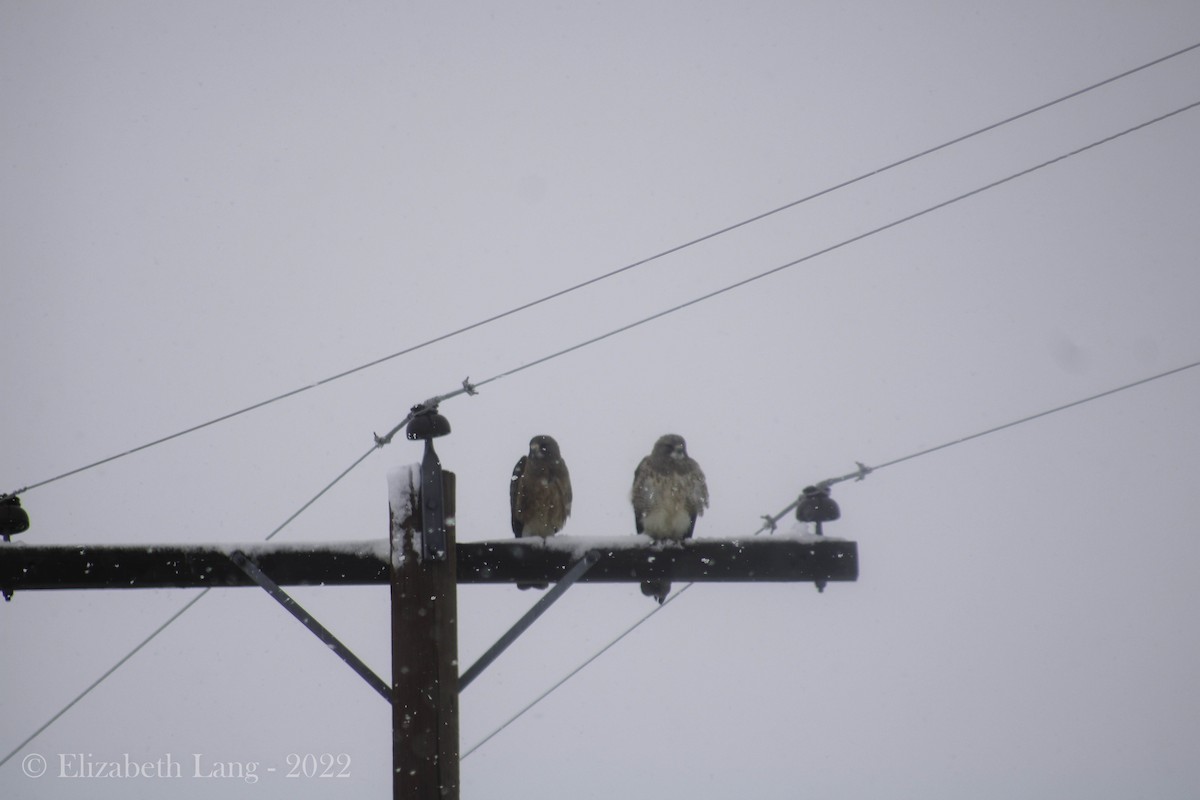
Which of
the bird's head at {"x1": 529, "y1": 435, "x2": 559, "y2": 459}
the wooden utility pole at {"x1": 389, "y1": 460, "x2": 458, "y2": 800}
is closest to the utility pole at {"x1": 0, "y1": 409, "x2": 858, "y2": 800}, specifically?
the wooden utility pole at {"x1": 389, "y1": 460, "x2": 458, "y2": 800}

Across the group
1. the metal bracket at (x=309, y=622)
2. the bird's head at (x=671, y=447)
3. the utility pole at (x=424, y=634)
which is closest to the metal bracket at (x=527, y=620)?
the utility pole at (x=424, y=634)

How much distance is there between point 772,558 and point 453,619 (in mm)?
1590

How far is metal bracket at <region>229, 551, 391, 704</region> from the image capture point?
363 centimetres

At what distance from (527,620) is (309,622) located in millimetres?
753

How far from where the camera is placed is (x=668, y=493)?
239 inches

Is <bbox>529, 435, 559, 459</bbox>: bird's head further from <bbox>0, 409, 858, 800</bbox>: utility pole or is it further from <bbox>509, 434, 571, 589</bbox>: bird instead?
<bbox>0, 409, 858, 800</bbox>: utility pole

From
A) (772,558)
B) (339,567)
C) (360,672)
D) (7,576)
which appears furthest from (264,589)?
(772,558)

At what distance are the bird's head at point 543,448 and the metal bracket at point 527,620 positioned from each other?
231 centimetres

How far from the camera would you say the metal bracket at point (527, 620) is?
11.9 feet

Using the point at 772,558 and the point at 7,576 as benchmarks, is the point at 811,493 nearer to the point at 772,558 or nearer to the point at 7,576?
the point at 772,558

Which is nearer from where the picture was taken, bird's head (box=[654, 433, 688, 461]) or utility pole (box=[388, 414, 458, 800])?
utility pole (box=[388, 414, 458, 800])

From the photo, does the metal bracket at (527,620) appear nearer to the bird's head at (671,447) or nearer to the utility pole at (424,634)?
the utility pole at (424,634)

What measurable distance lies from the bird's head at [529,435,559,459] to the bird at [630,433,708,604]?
583mm

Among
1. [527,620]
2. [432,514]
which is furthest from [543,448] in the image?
[432,514]
